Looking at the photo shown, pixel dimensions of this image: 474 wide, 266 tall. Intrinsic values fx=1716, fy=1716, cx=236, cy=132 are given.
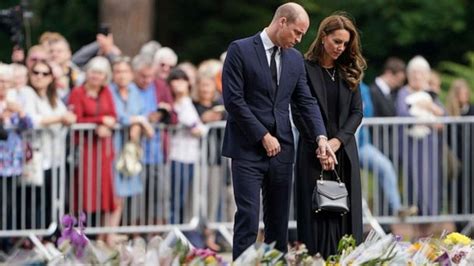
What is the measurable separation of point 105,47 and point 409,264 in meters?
8.55

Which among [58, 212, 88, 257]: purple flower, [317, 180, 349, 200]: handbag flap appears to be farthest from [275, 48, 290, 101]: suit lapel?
[58, 212, 88, 257]: purple flower

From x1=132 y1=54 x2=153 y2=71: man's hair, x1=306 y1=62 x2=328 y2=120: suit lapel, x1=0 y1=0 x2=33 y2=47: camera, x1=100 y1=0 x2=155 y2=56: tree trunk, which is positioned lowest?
x1=306 y1=62 x2=328 y2=120: suit lapel

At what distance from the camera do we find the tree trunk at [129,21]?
25.3 m

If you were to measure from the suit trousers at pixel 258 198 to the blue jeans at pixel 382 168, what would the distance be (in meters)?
5.07

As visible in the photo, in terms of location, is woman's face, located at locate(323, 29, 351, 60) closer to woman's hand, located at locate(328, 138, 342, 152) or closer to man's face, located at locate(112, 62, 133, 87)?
woman's hand, located at locate(328, 138, 342, 152)

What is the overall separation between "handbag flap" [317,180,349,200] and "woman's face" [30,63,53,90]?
4389mm

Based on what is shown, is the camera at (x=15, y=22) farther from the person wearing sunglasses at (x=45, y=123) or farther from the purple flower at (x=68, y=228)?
the purple flower at (x=68, y=228)

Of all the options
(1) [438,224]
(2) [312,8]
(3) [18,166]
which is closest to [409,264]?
(3) [18,166]

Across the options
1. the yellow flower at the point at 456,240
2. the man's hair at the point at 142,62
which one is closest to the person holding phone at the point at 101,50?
the man's hair at the point at 142,62

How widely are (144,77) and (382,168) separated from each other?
2548 millimetres

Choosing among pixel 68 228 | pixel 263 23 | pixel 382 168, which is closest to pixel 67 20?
pixel 263 23

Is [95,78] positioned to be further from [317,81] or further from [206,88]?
[317,81]

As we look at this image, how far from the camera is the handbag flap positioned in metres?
11.8

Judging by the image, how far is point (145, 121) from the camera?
15.9 meters
